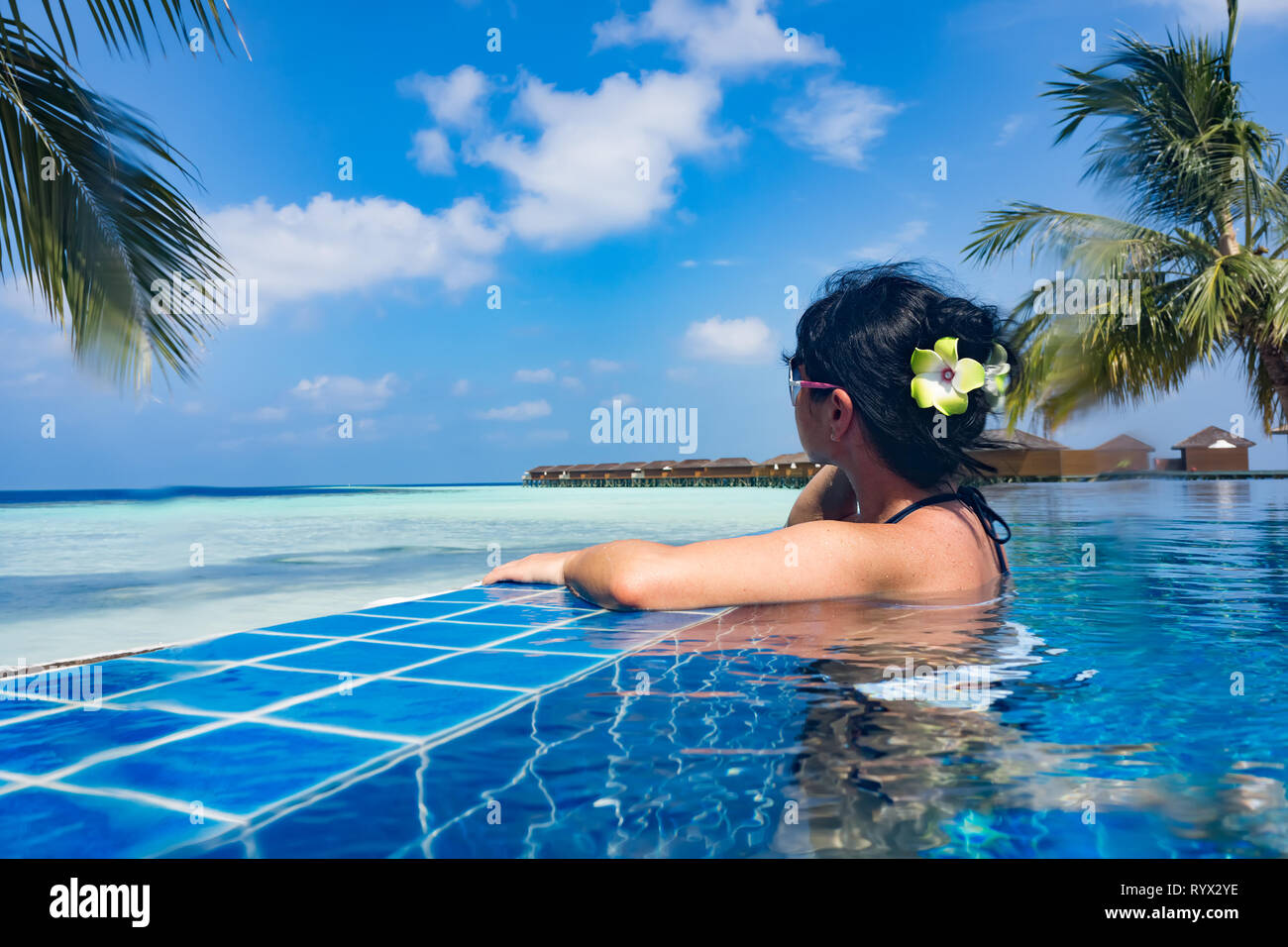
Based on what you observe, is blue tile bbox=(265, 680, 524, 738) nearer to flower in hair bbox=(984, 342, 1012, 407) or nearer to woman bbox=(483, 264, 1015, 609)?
woman bbox=(483, 264, 1015, 609)

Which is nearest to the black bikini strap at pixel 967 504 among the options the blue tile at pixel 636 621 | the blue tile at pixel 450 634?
the blue tile at pixel 636 621

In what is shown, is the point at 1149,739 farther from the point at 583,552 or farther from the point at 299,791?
the point at 583,552

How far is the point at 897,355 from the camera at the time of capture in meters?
2.79

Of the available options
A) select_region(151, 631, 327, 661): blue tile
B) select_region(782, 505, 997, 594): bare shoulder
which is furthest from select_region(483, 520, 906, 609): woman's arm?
select_region(151, 631, 327, 661): blue tile

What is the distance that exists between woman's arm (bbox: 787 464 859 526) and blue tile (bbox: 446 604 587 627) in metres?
1.29

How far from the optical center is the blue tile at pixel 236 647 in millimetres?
2594

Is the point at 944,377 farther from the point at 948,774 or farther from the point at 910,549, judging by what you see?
the point at 948,774

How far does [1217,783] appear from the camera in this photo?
1366 mm

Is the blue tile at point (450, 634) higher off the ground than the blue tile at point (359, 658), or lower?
lower

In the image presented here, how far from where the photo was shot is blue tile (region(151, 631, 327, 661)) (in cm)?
259

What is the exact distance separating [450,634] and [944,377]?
6.74ft

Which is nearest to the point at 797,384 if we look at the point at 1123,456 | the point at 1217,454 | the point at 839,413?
the point at 839,413

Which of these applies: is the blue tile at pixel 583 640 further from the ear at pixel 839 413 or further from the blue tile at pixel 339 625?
the ear at pixel 839 413
